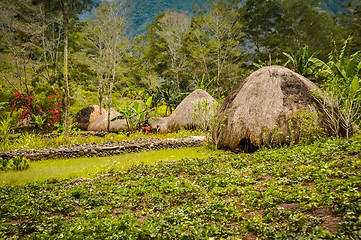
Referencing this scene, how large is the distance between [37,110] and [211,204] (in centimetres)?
1865

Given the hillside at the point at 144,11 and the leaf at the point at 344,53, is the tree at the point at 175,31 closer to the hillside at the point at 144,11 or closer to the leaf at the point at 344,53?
the leaf at the point at 344,53

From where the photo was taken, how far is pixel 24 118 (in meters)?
17.7

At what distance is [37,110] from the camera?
57.4 feet

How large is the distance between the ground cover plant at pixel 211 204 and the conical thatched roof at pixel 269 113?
1.89 meters

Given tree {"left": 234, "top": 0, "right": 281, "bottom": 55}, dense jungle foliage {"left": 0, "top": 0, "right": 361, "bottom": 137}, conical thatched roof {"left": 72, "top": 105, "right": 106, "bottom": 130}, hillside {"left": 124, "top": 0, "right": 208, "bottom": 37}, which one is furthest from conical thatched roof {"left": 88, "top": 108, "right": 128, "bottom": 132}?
hillside {"left": 124, "top": 0, "right": 208, "bottom": 37}

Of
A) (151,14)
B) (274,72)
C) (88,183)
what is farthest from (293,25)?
(151,14)

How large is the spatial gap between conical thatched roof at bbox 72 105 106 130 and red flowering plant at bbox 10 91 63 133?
5075mm

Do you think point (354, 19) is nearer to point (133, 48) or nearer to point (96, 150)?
point (133, 48)

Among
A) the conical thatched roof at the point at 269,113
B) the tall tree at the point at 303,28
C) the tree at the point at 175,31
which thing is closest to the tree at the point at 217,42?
the tree at the point at 175,31

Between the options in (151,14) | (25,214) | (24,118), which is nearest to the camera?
(25,214)

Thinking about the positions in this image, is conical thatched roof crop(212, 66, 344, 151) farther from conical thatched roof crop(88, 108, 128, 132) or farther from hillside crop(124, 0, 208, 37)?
hillside crop(124, 0, 208, 37)

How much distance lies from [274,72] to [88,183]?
8.35 meters

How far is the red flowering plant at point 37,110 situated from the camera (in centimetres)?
1652

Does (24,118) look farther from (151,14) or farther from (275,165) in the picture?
(151,14)
